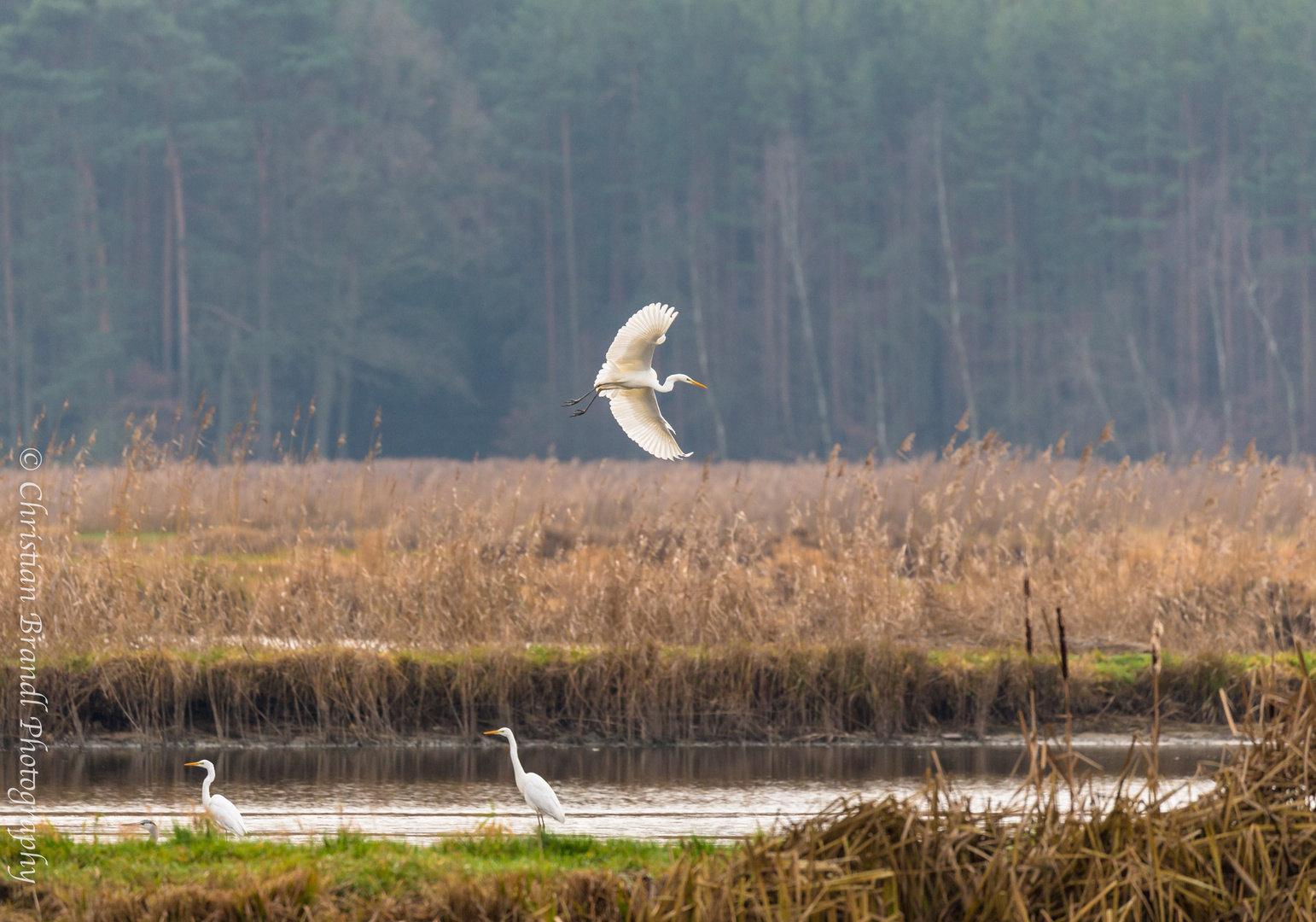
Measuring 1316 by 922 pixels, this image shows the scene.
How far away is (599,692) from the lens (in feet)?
37.6

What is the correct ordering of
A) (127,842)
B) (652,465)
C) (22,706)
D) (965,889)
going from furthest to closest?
(652,465) → (22,706) → (127,842) → (965,889)

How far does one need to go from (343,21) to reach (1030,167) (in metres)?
19.3

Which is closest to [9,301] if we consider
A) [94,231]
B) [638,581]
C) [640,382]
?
[94,231]

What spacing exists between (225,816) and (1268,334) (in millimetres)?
42586

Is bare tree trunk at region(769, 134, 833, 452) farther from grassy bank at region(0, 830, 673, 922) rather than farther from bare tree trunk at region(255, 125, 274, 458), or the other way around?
grassy bank at region(0, 830, 673, 922)

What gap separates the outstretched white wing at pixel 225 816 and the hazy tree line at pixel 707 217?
37.1 meters

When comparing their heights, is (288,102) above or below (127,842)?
above

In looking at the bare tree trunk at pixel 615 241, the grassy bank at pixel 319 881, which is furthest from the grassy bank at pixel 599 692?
the bare tree trunk at pixel 615 241

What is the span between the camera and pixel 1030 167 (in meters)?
47.1

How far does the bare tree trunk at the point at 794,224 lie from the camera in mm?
46031

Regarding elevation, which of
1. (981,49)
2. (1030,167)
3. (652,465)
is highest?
(981,49)

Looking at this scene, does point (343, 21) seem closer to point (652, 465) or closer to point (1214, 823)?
point (652, 465)

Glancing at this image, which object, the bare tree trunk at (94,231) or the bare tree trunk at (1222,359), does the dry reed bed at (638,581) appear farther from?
the bare tree trunk at (1222,359)

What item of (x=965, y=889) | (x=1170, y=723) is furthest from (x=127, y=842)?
(x=1170, y=723)
